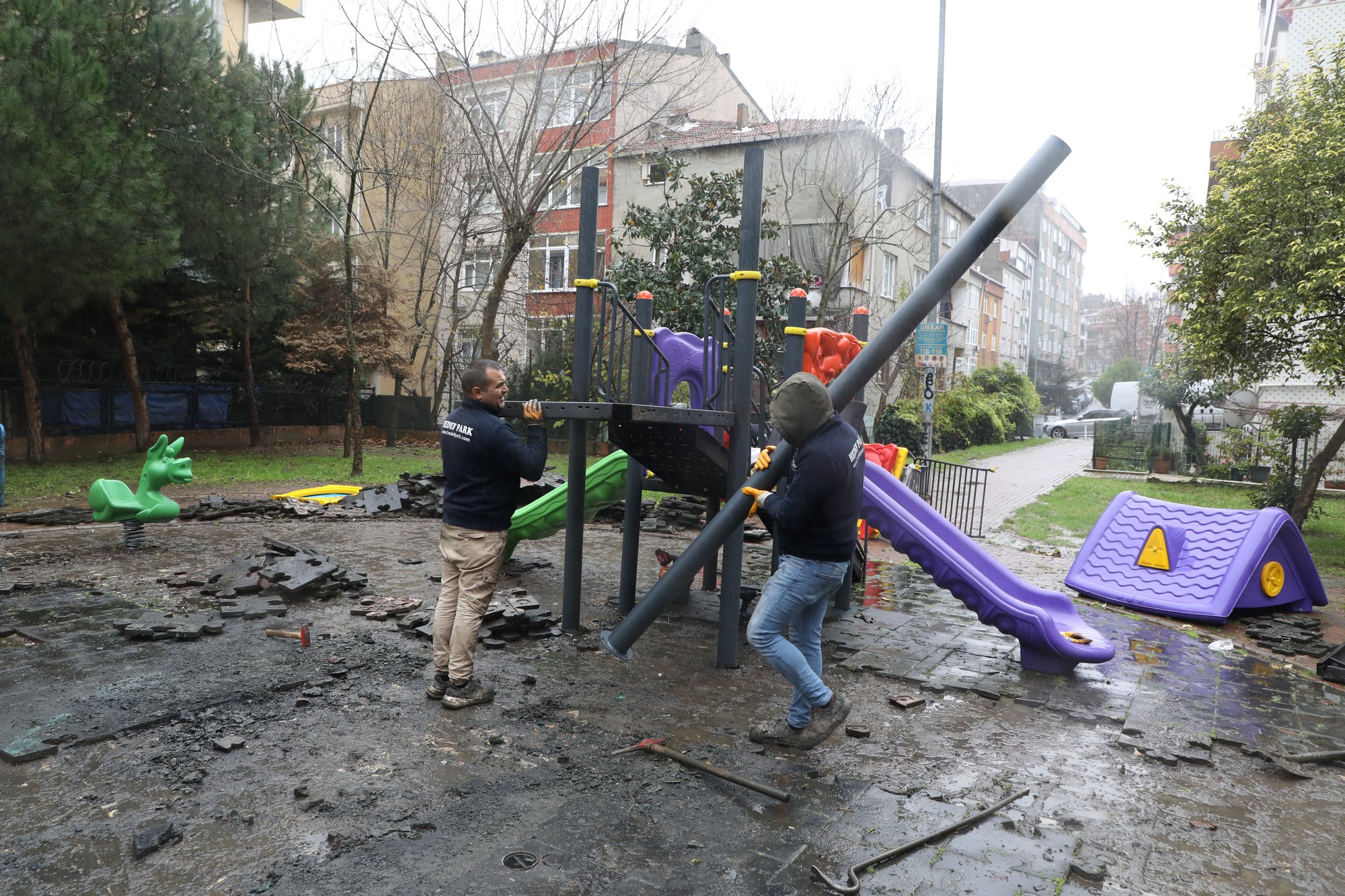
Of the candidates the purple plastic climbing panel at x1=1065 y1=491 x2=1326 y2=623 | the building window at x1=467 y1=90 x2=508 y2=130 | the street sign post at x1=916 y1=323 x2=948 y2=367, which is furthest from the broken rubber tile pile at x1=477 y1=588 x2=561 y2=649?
the building window at x1=467 y1=90 x2=508 y2=130

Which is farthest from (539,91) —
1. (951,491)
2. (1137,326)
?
(1137,326)

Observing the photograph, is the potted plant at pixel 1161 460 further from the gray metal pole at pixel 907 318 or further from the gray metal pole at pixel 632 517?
the gray metal pole at pixel 907 318

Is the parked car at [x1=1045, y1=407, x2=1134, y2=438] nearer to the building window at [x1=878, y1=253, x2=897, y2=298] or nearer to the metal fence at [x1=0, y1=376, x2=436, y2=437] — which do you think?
the building window at [x1=878, y1=253, x2=897, y2=298]

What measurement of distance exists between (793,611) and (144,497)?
785 cm

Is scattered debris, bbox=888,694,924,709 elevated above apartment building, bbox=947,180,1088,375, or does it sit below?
below

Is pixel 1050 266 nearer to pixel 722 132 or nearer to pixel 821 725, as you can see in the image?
pixel 722 132

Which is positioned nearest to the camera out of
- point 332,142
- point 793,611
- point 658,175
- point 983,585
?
point 793,611

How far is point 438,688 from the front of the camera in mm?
5152

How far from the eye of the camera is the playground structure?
16.3 feet

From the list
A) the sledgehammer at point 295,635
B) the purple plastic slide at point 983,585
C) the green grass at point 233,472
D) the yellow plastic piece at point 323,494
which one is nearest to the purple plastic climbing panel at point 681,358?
the purple plastic slide at point 983,585

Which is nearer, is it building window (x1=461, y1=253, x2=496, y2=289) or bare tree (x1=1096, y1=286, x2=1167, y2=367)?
building window (x1=461, y1=253, x2=496, y2=289)

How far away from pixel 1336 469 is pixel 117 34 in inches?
1023

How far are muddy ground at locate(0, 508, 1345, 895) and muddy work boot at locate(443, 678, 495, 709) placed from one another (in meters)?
0.08

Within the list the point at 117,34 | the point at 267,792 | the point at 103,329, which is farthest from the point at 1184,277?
the point at 103,329
